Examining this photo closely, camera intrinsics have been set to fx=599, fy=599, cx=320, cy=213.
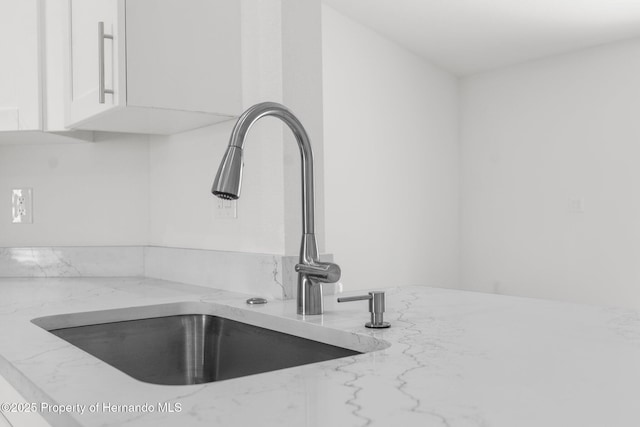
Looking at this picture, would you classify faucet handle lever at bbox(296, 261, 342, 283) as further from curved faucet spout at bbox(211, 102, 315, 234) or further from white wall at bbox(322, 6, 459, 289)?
white wall at bbox(322, 6, 459, 289)

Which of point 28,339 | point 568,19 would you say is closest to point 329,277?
point 28,339

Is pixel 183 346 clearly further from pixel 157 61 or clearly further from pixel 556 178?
pixel 556 178

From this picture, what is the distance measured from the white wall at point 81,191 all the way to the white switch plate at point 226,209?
57cm

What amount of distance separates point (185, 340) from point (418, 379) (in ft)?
2.84

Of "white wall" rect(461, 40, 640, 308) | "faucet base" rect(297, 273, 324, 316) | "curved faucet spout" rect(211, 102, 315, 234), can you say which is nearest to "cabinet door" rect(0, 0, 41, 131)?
"curved faucet spout" rect(211, 102, 315, 234)

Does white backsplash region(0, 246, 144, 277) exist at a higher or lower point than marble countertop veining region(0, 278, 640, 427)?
Result: higher

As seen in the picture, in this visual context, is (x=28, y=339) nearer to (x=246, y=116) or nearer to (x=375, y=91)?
(x=246, y=116)

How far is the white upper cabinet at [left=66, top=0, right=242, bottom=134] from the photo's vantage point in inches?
60.9

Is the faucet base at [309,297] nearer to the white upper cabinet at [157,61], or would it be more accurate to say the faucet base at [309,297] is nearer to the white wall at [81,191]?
the white upper cabinet at [157,61]

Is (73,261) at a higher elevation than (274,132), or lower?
lower

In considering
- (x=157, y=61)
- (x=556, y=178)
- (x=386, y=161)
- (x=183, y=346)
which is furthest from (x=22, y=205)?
(x=556, y=178)

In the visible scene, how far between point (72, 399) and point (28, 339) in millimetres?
427

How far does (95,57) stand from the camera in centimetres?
168

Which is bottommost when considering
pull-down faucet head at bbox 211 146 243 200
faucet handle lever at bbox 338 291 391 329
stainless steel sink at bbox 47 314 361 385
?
stainless steel sink at bbox 47 314 361 385
